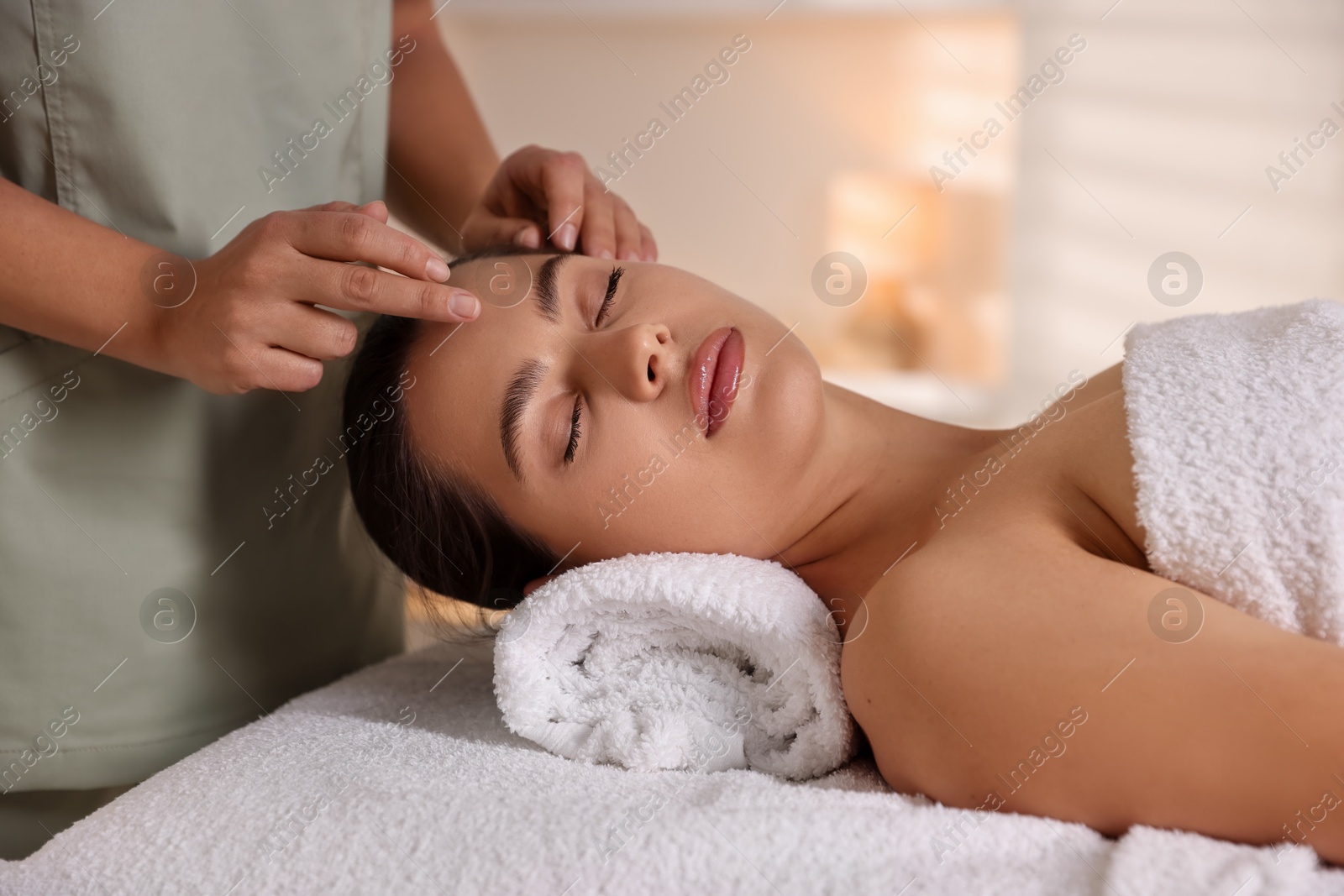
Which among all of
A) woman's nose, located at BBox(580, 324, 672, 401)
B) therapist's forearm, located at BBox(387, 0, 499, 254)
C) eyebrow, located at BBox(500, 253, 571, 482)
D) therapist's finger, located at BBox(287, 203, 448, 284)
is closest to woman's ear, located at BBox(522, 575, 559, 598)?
eyebrow, located at BBox(500, 253, 571, 482)

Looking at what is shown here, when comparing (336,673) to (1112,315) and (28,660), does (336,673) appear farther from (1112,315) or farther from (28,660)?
(1112,315)

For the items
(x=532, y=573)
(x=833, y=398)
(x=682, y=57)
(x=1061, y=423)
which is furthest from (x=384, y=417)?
(x=682, y=57)

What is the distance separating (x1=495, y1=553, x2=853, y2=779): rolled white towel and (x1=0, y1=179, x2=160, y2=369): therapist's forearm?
0.43 metres

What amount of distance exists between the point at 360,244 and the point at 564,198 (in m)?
0.39

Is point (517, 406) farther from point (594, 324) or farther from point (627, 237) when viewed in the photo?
point (627, 237)

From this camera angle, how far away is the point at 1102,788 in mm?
653

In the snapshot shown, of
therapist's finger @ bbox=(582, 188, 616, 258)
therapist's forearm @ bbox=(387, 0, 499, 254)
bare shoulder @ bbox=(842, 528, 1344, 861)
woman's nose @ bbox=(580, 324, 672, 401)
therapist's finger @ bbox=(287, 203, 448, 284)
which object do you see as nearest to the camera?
bare shoulder @ bbox=(842, 528, 1344, 861)

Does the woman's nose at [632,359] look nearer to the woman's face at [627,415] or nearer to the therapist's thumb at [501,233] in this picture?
the woman's face at [627,415]

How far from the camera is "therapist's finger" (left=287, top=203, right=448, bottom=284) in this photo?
0.81 m

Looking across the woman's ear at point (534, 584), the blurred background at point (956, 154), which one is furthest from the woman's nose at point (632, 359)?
the blurred background at point (956, 154)

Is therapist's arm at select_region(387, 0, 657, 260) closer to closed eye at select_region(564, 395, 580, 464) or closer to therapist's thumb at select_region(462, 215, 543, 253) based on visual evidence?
therapist's thumb at select_region(462, 215, 543, 253)

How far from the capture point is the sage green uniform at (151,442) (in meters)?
0.93

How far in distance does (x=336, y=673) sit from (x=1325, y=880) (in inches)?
39.9

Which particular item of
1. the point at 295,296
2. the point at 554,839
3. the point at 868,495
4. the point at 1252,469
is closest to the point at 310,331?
the point at 295,296
